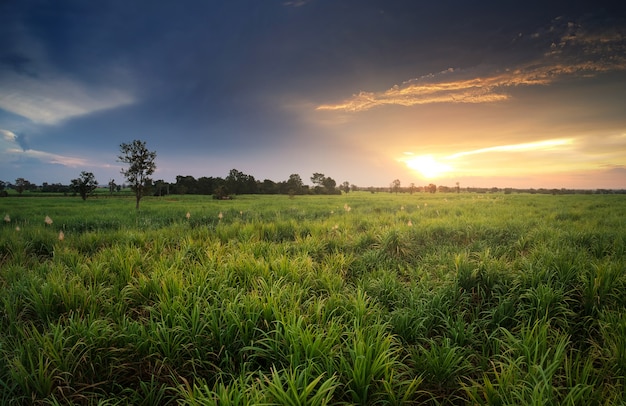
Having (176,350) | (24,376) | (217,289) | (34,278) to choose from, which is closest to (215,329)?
(176,350)

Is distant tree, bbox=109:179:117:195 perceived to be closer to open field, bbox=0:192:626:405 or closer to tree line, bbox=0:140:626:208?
tree line, bbox=0:140:626:208

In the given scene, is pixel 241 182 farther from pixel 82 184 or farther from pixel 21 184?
pixel 21 184

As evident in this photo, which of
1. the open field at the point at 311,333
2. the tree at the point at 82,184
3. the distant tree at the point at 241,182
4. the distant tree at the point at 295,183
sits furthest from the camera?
the distant tree at the point at 295,183

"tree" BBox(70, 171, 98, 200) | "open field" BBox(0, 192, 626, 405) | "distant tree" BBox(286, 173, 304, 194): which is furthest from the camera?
"distant tree" BBox(286, 173, 304, 194)

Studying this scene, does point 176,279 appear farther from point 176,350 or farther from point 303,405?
point 303,405

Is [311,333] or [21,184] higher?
[21,184]

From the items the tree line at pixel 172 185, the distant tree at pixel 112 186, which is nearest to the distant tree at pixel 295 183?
the tree line at pixel 172 185

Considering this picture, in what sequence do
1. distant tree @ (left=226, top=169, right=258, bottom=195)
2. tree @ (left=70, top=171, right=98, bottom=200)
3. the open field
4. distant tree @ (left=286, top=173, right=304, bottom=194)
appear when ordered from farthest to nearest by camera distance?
distant tree @ (left=286, top=173, right=304, bottom=194), distant tree @ (left=226, top=169, right=258, bottom=195), tree @ (left=70, top=171, right=98, bottom=200), the open field

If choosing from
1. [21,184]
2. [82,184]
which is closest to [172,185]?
[82,184]

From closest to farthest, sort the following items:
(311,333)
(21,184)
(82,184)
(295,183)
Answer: (311,333), (82,184), (21,184), (295,183)

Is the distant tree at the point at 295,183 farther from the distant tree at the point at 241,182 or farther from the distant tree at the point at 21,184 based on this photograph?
the distant tree at the point at 21,184

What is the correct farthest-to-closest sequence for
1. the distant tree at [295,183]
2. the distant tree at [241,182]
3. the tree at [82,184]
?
the distant tree at [295,183]
the distant tree at [241,182]
the tree at [82,184]

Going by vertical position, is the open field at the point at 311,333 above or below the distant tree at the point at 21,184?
below

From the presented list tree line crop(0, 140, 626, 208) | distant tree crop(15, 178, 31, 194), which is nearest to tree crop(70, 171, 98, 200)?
tree line crop(0, 140, 626, 208)
